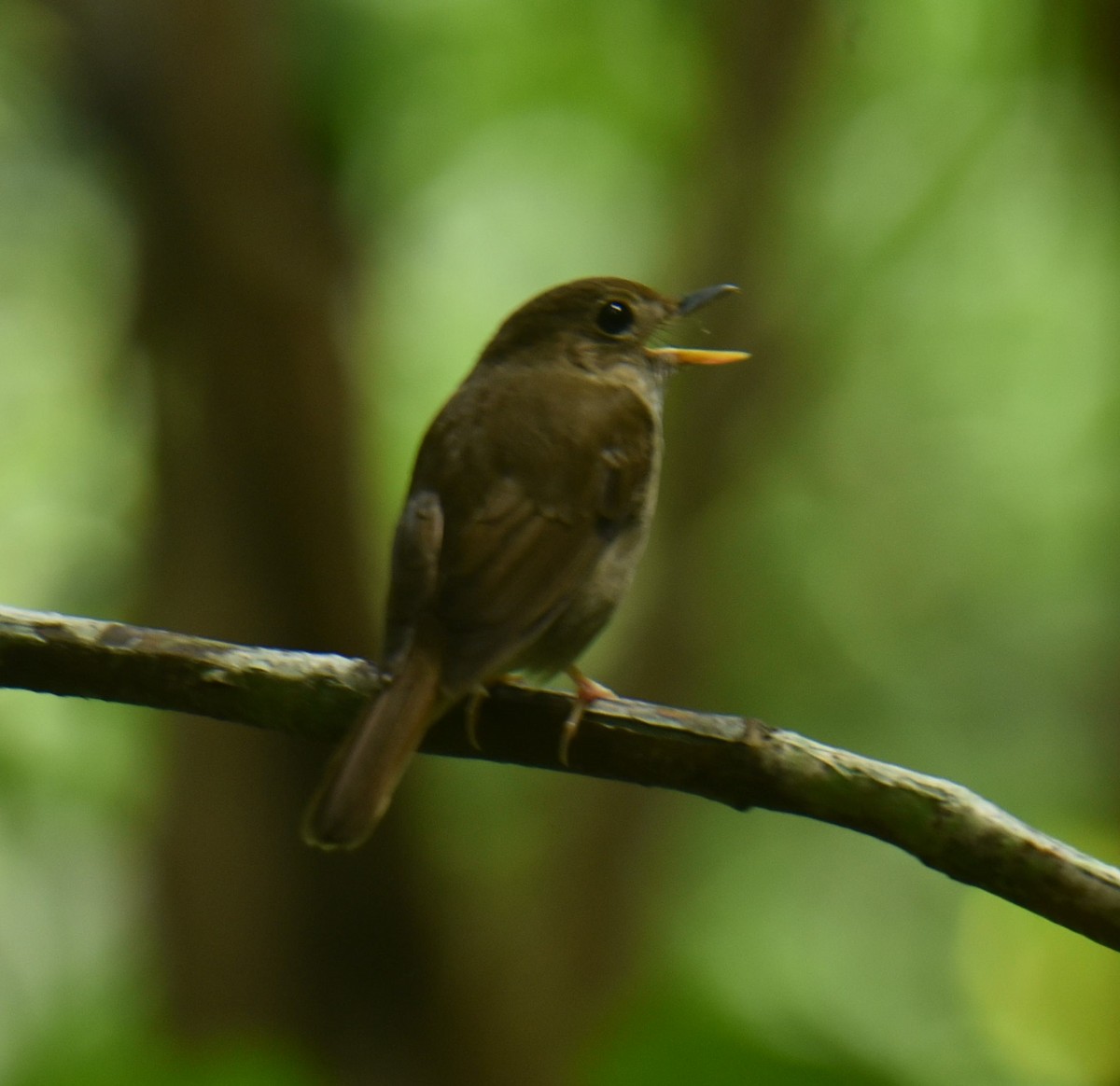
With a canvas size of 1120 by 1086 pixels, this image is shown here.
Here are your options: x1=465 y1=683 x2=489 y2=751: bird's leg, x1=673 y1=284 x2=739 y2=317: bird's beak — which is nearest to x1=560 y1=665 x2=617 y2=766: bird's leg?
x1=465 y1=683 x2=489 y2=751: bird's leg

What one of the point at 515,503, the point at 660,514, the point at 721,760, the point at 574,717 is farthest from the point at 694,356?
the point at 660,514

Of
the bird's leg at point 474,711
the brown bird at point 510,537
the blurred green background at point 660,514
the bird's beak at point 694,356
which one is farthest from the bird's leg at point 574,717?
the bird's beak at point 694,356

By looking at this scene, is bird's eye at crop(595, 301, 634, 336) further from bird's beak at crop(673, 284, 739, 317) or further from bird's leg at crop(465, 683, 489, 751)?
bird's leg at crop(465, 683, 489, 751)

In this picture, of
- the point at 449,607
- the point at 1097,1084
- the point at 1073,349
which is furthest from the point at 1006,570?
the point at 449,607

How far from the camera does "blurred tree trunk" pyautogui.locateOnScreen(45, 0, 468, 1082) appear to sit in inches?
195

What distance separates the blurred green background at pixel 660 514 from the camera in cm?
497

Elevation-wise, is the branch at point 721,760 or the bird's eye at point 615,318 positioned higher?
the bird's eye at point 615,318

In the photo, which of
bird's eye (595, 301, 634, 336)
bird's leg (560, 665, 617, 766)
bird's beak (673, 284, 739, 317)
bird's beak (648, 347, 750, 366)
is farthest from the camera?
bird's eye (595, 301, 634, 336)

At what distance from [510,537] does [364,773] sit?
93 centimetres

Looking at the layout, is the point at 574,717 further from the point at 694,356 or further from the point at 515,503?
the point at 694,356

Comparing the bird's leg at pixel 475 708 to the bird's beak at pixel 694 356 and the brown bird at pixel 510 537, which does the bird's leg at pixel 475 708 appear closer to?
the brown bird at pixel 510 537

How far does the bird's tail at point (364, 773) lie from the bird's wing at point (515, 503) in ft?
0.62

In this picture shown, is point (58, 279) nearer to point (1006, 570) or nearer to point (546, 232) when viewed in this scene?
point (546, 232)

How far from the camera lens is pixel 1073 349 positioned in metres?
9.00
